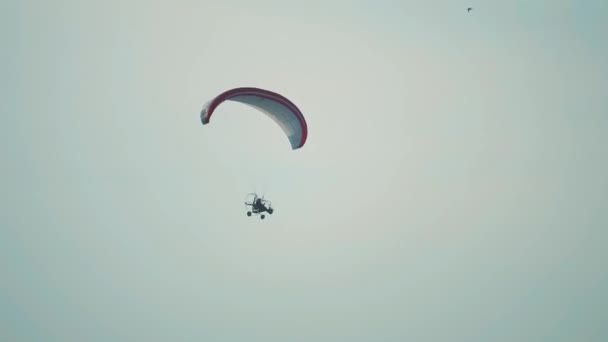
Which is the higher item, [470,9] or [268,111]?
[470,9]

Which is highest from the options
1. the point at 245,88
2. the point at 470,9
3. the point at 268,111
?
the point at 470,9

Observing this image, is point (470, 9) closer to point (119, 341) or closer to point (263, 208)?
point (263, 208)

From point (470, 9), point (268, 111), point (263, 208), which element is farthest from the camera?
point (470, 9)

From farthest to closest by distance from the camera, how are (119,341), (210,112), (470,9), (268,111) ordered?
1. (119,341)
2. (470,9)
3. (268,111)
4. (210,112)

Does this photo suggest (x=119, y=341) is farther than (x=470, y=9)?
Yes

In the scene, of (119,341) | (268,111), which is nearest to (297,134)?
(268,111)

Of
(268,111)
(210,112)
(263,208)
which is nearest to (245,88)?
(210,112)
